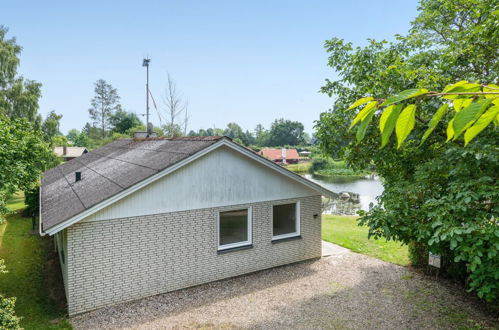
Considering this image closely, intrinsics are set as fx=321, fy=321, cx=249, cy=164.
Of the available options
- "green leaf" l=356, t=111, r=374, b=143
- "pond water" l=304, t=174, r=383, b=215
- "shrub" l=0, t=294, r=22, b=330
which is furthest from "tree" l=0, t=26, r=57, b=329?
"pond water" l=304, t=174, r=383, b=215

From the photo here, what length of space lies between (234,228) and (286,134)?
87745 millimetres

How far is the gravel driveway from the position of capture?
6648 millimetres

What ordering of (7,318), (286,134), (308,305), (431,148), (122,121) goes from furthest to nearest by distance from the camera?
(286,134) → (122,121) → (431,148) → (308,305) → (7,318)

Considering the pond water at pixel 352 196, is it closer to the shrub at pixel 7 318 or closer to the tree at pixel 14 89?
the shrub at pixel 7 318

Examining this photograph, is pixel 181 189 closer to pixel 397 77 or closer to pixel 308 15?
pixel 397 77

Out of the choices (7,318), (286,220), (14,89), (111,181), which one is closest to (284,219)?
(286,220)

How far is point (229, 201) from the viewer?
872 cm

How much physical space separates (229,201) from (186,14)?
1288cm

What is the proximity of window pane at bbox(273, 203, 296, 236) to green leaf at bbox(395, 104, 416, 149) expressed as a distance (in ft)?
29.2

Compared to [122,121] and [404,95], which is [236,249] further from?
[122,121]

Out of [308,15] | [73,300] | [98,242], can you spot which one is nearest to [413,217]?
[98,242]

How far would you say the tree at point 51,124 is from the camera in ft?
81.9

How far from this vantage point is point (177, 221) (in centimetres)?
807

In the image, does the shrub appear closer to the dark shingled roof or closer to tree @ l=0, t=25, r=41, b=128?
the dark shingled roof
